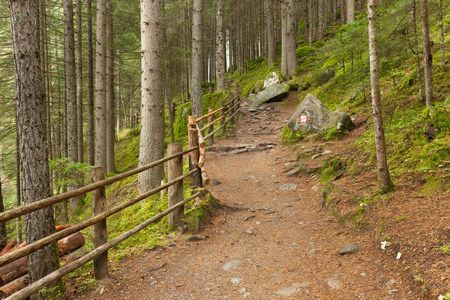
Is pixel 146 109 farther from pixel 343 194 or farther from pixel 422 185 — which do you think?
pixel 422 185

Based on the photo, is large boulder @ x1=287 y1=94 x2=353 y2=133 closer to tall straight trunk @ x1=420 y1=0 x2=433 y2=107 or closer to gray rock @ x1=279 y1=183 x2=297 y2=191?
gray rock @ x1=279 y1=183 x2=297 y2=191

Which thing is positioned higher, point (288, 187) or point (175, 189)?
point (175, 189)

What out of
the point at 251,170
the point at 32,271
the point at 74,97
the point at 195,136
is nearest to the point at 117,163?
the point at 74,97

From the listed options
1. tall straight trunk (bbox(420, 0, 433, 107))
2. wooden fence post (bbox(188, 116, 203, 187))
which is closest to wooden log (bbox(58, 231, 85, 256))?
wooden fence post (bbox(188, 116, 203, 187))

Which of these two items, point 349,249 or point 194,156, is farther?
point 194,156

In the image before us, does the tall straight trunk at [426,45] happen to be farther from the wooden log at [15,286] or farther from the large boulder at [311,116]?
the wooden log at [15,286]

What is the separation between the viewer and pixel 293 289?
11.2ft

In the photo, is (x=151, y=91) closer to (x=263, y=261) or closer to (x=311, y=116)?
(x=263, y=261)

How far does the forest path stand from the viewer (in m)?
3.41

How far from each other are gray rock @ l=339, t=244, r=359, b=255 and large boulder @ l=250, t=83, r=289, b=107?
1345 centimetres

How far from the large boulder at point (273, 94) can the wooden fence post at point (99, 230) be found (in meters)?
Result: 13.9

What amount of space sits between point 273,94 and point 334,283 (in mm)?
14500

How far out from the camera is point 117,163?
19312mm

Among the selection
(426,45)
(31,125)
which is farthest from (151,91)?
(426,45)
